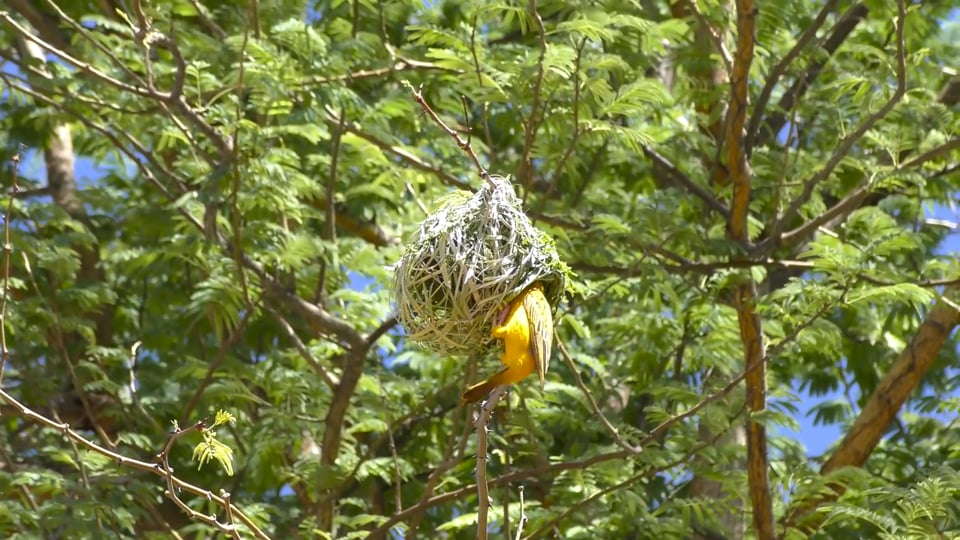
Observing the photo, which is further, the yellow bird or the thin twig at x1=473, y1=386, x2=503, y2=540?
the yellow bird

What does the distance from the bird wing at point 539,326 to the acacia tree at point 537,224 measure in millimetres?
1303

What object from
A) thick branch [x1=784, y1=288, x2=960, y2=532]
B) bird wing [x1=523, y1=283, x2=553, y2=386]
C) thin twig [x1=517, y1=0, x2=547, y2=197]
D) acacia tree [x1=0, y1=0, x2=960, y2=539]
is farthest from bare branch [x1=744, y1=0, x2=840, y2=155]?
bird wing [x1=523, y1=283, x2=553, y2=386]

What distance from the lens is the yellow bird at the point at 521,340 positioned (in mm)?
3092

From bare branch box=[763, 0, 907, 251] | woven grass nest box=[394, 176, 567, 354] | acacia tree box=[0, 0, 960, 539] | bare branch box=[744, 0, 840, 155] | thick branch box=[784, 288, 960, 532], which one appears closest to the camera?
woven grass nest box=[394, 176, 567, 354]

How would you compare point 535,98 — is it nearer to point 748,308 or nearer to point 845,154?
point 748,308

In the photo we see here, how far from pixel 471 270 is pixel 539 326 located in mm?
251

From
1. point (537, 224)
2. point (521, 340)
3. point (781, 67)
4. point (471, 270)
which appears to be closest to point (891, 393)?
point (781, 67)

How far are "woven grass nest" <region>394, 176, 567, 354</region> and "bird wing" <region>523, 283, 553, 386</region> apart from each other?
4cm

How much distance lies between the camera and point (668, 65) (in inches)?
275

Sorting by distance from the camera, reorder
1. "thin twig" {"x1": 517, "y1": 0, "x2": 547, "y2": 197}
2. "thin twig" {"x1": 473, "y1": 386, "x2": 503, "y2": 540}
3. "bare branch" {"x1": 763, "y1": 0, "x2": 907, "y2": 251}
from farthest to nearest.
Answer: "bare branch" {"x1": 763, "y1": 0, "x2": 907, "y2": 251}, "thin twig" {"x1": 517, "y1": 0, "x2": 547, "y2": 197}, "thin twig" {"x1": 473, "y1": 386, "x2": 503, "y2": 540}

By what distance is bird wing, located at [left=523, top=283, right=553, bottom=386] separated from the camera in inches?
123

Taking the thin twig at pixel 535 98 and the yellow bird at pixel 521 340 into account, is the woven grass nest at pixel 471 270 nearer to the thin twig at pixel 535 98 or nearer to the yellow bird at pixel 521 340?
the yellow bird at pixel 521 340

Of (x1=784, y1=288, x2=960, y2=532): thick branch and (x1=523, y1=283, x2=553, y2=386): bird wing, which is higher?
(x1=784, y1=288, x2=960, y2=532): thick branch

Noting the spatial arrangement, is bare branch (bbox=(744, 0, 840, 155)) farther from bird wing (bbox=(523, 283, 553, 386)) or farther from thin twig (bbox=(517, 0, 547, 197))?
bird wing (bbox=(523, 283, 553, 386))
